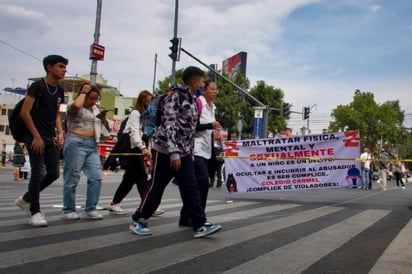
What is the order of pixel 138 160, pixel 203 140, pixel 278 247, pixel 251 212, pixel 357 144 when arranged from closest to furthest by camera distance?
pixel 278 247 → pixel 203 140 → pixel 138 160 → pixel 251 212 → pixel 357 144

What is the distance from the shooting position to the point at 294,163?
401 inches

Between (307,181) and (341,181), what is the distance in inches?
27.7

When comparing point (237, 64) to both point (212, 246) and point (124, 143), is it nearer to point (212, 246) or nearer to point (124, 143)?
point (124, 143)

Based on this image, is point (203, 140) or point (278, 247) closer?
point (278, 247)

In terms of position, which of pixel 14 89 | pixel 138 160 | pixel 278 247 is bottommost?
pixel 278 247

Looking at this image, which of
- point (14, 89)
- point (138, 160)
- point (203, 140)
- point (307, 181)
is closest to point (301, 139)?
point (307, 181)

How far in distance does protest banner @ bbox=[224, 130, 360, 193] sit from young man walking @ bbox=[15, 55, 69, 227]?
5.45 metres

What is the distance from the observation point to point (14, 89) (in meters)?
71.2

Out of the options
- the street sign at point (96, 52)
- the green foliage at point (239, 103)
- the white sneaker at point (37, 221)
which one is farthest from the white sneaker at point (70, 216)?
the green foliage at point (239, 103)

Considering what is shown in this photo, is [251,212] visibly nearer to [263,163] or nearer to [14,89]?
[263,163]

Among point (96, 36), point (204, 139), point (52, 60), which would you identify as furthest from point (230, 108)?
point (52, 60)

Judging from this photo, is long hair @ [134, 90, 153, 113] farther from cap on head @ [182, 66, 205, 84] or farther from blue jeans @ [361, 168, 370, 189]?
blue jeans @ [361, 168, 370, 189]

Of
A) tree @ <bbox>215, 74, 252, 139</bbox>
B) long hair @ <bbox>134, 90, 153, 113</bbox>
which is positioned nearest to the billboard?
tree @ <bbox>215, 74, 252, 139</bbox>

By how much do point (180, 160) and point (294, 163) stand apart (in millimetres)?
5796
